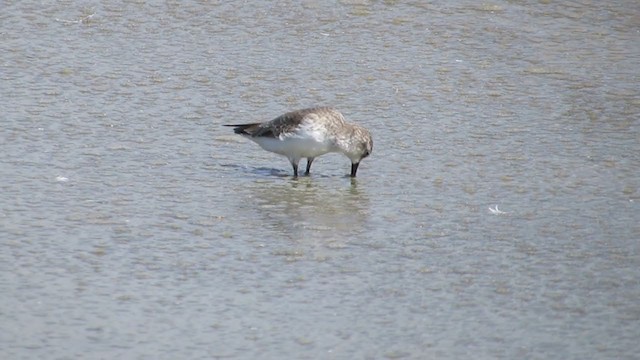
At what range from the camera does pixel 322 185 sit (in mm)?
10062

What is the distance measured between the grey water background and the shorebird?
264 millimetres

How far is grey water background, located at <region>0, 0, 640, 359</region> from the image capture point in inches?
278

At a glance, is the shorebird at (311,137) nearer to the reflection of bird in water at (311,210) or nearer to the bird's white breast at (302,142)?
the bird's white breast at (302,142)

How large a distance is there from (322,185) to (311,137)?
389 millimetres

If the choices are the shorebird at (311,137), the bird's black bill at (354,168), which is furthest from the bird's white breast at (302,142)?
the bird's black bill at (354,168)

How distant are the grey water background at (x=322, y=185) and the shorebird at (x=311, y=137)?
264mm

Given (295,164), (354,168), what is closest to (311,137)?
(295,164)

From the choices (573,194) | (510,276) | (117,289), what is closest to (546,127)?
(573,194)

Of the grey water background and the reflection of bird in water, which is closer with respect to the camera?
the grey water background

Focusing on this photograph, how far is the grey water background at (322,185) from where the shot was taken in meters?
7.06

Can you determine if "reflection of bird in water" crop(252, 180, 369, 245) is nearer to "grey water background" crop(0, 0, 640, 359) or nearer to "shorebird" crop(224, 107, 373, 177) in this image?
"grey water background" crop(0, 0, 640, 359)

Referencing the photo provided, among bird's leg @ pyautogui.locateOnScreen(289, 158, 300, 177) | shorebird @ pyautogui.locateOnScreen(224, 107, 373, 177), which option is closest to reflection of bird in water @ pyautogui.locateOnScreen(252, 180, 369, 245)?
bird's leg @ pyautogui.locateOnScreen(289, 158, 300, 177)

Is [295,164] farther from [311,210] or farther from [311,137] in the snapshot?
[311,210]

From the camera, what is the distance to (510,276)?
7914 millimetres
